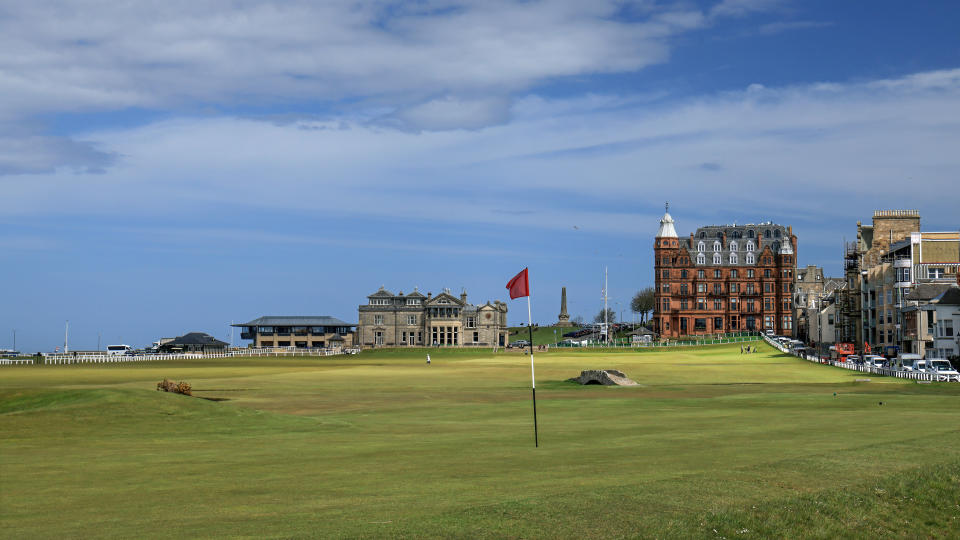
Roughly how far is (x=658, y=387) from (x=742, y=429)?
33865mm

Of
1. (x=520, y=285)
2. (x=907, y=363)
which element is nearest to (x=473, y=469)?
(x=520, y=285)

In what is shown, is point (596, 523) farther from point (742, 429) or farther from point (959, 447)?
point (742, 429)

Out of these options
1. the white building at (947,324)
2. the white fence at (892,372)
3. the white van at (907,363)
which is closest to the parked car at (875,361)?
the white fence at (892,372)

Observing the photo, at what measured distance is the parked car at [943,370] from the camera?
69.8 m

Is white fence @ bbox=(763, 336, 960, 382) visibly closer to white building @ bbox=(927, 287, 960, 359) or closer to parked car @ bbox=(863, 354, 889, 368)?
parked car @ bbox=(863, 354, 889, 368)

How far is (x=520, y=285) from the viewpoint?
1353 inches

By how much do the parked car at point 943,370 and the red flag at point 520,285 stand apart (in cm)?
4820

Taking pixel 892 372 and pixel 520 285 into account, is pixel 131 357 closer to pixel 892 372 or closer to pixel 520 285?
pixel 892 372

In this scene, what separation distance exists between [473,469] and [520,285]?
11.8 meters

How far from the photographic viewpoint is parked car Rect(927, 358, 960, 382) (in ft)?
229

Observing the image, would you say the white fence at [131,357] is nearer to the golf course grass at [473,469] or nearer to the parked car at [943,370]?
the golf course grass at [473,469]

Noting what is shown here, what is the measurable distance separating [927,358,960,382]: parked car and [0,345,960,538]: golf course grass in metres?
24.2

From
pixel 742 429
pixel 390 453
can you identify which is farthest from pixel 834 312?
pixel 390 453

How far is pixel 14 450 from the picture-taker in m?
29.4
